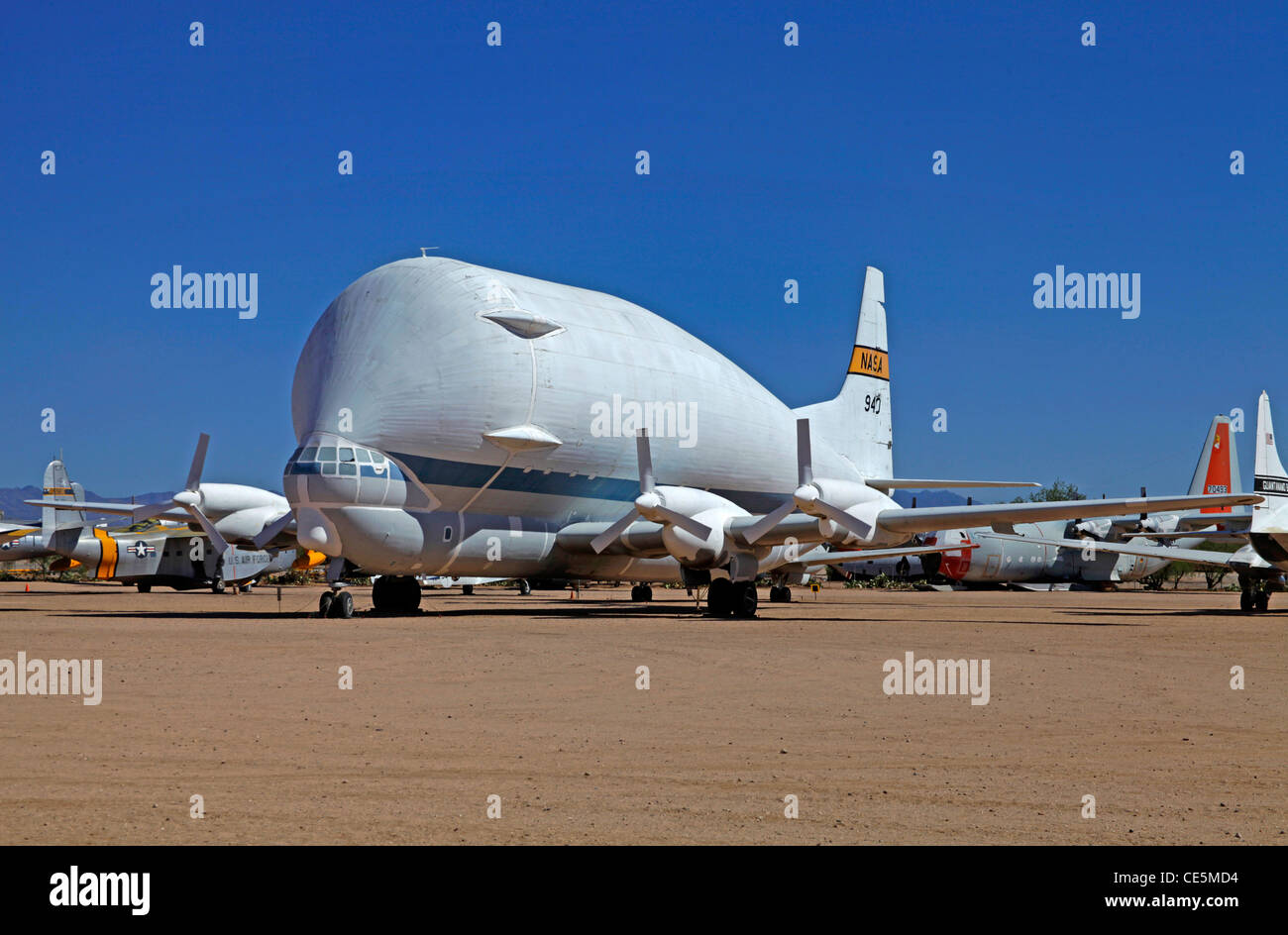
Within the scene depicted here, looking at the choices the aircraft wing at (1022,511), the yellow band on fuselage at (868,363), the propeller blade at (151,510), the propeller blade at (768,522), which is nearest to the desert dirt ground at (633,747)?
the aircraft wing at (1022,511)

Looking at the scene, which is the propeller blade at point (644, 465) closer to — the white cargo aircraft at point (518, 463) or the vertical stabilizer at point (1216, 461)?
the white cargo aircraft at point (518, 463)

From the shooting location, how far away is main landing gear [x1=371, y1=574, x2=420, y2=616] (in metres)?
31.1

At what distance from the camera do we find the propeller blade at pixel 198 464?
104ft

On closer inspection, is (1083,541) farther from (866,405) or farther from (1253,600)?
(1253,600)

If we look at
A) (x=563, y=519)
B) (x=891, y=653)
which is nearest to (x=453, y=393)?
(x=563, y=519)

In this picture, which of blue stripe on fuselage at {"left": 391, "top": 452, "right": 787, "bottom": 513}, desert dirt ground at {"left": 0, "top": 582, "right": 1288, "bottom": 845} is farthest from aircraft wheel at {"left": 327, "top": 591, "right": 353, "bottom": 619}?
desert dirt ground at {"left": 0, "top": 582, "right": 1288, "bottom": 845}

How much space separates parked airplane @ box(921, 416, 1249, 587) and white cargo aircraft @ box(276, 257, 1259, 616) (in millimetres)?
22053

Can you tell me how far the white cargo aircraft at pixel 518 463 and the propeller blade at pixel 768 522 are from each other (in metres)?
0.05

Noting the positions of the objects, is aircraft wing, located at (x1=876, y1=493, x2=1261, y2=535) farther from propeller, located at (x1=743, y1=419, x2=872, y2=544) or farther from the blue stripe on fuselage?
the blue stripe on fuselage

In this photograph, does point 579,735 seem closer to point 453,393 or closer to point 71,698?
point 71,698

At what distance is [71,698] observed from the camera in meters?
12.0

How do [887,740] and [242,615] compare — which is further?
[242,615]

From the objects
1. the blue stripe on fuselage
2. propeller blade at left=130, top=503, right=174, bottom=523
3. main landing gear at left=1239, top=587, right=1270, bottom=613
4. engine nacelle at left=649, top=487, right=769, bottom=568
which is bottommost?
main landing gear at left=1239, top=587, right=1270, bottom=613
